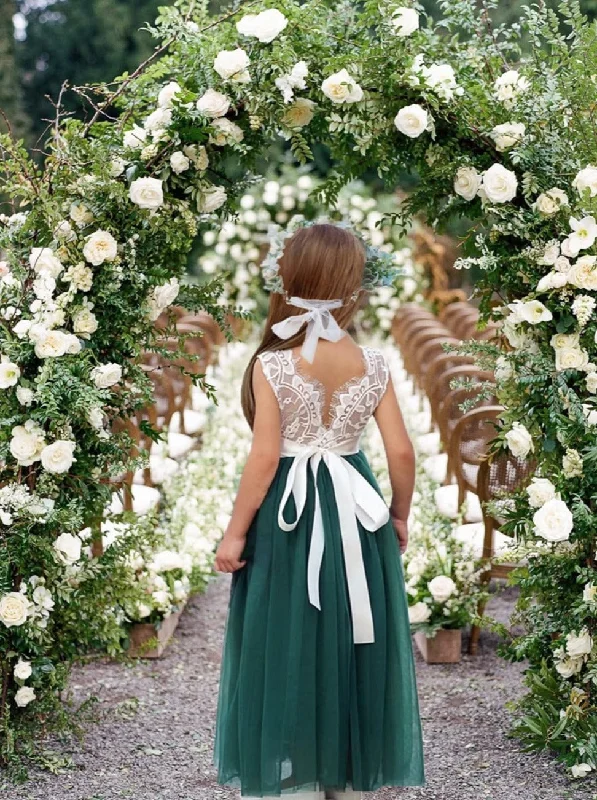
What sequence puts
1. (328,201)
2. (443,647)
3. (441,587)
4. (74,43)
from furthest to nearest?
(74,43), (443,647), (441,587), (328,201)

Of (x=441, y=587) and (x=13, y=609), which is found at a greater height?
(x=441, y=587)

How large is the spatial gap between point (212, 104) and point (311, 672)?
1.79 metres

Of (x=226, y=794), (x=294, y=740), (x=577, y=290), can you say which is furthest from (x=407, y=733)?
(x=577, y=290)

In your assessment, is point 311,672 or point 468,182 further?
point 468,182

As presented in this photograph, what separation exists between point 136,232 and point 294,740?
1700 mm

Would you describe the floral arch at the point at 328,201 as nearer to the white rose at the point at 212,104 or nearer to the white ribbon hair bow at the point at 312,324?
the white rose at the point at 212,104

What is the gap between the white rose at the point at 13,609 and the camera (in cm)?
376

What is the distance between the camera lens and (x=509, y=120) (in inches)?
152

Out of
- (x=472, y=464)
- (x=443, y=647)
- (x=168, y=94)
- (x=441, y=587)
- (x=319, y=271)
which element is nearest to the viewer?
(x=319, y=271)

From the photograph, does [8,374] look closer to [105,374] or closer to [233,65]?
[105,374]

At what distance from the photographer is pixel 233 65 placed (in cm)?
375

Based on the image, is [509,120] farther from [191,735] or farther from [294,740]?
[191,735]

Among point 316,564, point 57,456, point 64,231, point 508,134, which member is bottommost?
point 316,564

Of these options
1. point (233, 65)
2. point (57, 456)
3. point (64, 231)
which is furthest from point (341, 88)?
point (57, 456)
